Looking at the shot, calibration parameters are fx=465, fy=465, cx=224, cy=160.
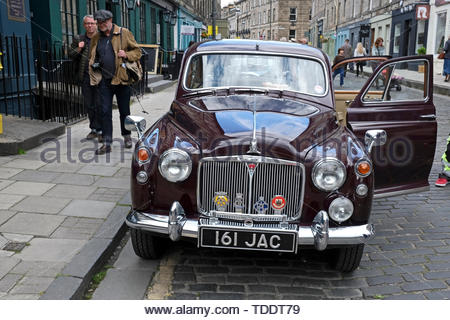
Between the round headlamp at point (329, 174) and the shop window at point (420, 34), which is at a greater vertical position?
the shop window at point (420, 34)

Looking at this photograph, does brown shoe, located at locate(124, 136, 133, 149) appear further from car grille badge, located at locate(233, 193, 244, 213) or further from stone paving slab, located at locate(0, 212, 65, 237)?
car grille badge, located at locate(233, 193, 244, 213)

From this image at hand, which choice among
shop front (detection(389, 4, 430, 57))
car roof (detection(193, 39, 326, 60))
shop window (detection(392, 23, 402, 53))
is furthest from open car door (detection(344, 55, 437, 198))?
shop window (detection(392, 23, 402, 53))

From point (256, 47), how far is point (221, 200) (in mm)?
2140

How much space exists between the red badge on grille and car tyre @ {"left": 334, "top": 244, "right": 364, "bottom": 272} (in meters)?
0.68

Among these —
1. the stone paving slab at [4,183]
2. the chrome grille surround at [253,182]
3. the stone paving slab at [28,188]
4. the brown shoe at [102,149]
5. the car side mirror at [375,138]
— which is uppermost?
the car side mirror at [375,138]

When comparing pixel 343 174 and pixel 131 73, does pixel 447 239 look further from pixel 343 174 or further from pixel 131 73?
pixel 131 73

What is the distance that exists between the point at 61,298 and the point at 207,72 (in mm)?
2649

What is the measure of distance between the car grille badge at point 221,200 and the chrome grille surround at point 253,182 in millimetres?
24

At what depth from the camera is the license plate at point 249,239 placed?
326 cm

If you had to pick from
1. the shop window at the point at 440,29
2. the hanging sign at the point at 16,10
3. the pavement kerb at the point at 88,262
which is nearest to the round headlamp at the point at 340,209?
the pavement kerb at the point at 88,262

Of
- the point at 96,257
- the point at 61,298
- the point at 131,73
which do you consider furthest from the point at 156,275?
the point at 131,73

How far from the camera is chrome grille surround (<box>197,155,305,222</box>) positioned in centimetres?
336

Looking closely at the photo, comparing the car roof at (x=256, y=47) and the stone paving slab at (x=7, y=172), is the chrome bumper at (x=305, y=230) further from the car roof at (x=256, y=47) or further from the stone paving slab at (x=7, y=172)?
the stone paving slab at (x=7, y=172)

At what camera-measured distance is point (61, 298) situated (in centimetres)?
305
